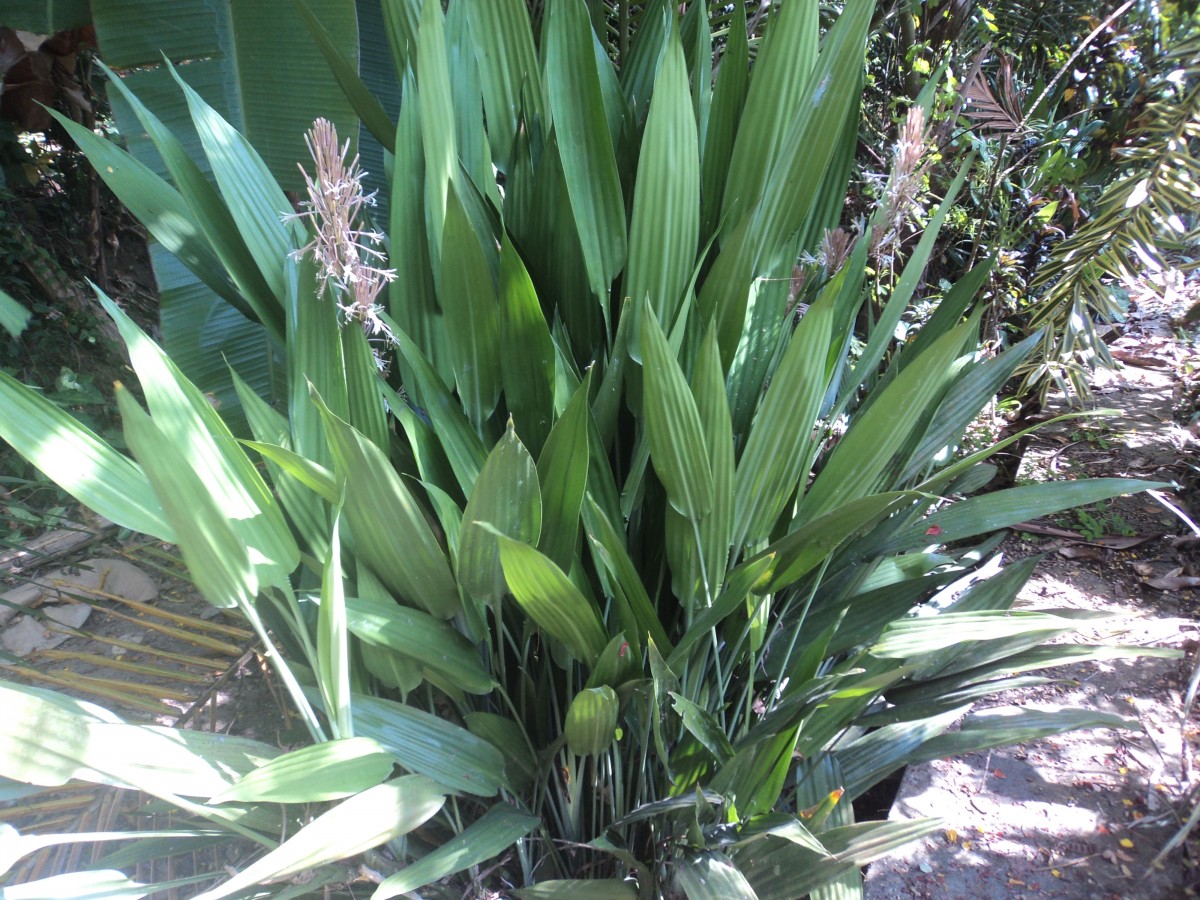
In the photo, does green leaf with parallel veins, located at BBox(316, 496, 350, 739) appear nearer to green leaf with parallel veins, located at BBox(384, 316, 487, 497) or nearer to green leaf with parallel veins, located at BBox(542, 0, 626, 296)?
green leaf with parallel veins, located at BBox(384, 316, 487, 497)

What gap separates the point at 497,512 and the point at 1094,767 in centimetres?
123

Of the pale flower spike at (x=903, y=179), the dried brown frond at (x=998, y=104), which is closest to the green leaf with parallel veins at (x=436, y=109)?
the pale flower spike at (x=903, y=179)

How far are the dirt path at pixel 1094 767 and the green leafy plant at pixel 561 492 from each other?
0.26 metres

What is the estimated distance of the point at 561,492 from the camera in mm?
590

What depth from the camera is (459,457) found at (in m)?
0.64

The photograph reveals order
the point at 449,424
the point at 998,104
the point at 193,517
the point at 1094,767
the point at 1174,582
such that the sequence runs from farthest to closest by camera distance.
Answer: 1. the point at 1174,582
2. the point at 998,104
3. the point at 1094,767
4. the point at 449,424
5. the point at 193,517

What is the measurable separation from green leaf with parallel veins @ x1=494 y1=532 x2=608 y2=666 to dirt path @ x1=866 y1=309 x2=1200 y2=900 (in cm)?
47

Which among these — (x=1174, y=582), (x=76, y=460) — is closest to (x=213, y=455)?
(x=76, y=460)

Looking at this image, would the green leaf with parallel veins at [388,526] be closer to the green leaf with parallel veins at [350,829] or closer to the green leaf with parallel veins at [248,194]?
the green leaf with parallel veins at [350,829]

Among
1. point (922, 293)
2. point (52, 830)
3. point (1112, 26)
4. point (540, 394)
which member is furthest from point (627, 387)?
point (1112, 26)

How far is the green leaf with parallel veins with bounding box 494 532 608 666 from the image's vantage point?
500 mm

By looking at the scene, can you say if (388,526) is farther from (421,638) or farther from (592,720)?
(592,720)

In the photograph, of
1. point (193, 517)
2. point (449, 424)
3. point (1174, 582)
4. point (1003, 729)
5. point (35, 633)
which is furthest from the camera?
point (1174, 582)

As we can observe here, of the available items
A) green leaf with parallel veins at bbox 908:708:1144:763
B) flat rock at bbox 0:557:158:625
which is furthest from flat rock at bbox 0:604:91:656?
green leaf with parallel veins at bbox 908:708:1144:763
